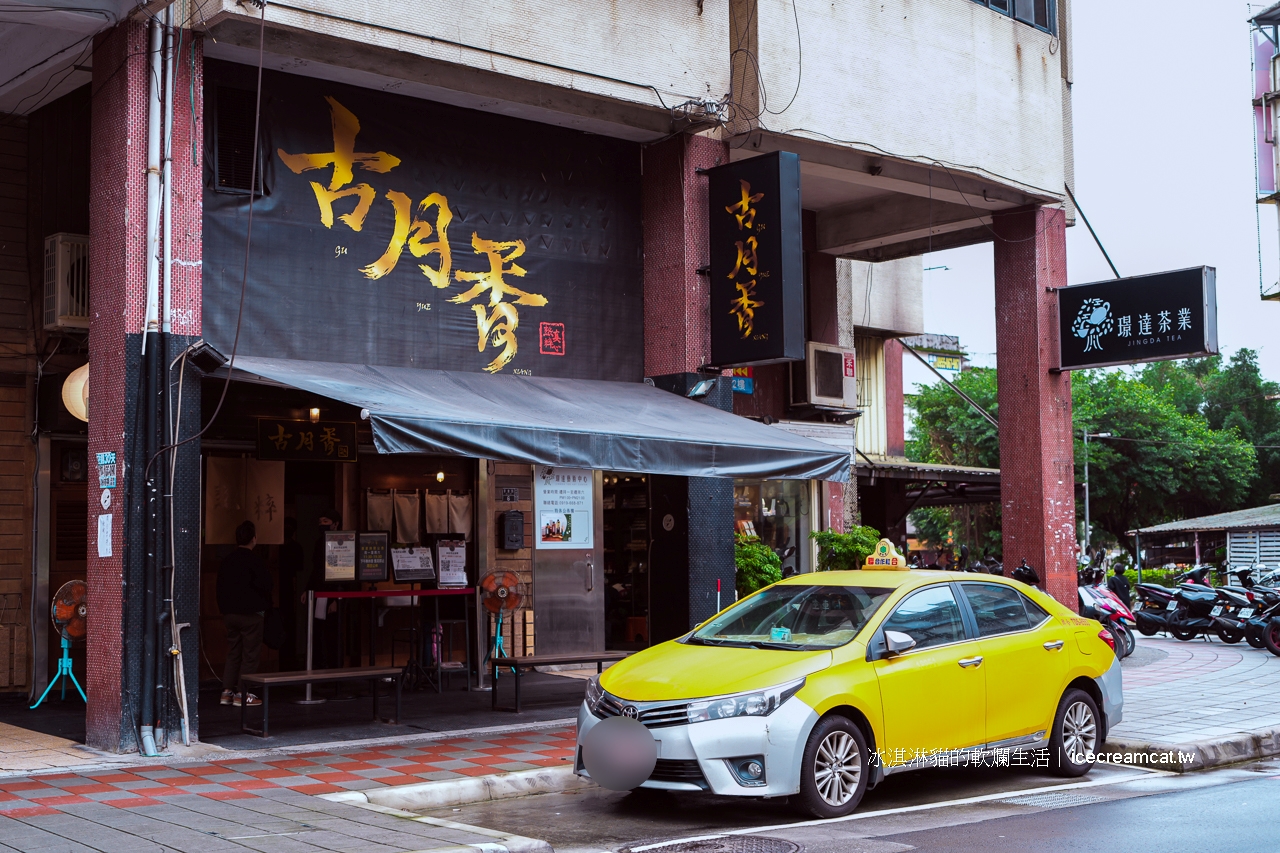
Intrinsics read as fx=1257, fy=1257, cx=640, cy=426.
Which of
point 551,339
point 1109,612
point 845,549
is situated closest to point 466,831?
point 551,339

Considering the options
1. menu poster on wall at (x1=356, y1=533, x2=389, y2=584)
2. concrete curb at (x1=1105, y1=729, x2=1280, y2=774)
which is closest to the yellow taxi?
concrete curb at (x1=1105, y1=729, x2=1280, y2=774)

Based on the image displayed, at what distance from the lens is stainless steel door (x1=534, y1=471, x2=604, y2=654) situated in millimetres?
16000

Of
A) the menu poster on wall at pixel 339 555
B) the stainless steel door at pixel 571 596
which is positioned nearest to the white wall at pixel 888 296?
the stainless steel door at pixel 571 596

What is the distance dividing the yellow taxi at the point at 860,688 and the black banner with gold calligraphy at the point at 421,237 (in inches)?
185

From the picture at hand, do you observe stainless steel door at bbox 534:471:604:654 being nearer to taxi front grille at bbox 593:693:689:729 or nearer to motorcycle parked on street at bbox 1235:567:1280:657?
taxi front grille at bbox 593:693:689:729

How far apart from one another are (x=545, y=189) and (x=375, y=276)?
2335 millimetres

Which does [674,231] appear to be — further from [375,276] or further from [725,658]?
[725,658]

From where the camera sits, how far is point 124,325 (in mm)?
9766

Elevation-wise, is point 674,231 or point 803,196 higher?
point 803,196

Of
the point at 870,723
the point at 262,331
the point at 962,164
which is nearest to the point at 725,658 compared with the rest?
the point at 870,723

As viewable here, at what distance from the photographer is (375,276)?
39.0ft

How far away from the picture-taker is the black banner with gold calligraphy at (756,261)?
12.6m

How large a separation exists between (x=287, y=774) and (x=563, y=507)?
7609 millimetres

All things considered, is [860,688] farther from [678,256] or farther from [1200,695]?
[1200,695]
